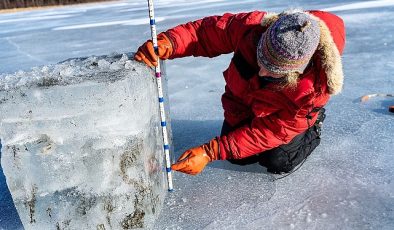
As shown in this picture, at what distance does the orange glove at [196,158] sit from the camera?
1.87m

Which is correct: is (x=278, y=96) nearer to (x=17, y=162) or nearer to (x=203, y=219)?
(x=203, y=219)

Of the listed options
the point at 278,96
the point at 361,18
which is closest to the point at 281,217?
the point at 278,96

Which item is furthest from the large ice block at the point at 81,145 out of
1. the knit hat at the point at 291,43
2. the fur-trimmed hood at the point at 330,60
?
the fur-trimmed hood at the point at 330,60

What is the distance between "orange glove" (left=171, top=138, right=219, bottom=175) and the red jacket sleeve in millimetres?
525

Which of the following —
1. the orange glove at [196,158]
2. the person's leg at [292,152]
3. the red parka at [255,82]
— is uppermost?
the red parka at [255,82]

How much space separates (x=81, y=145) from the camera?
156 centimetres

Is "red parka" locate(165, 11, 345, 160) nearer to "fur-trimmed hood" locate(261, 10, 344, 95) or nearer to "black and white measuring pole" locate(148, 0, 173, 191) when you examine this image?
"fur-trimmed hood" locate(261, 10, 344, 95)

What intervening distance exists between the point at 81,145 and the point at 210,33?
0.95 m

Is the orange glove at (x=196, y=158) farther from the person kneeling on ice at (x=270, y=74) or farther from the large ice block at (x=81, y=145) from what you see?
the large ice block at (x=81, y=145)

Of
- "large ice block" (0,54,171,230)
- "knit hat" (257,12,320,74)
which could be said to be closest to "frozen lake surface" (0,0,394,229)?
"large ice block" (0,54,171,230)

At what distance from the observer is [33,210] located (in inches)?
65.0

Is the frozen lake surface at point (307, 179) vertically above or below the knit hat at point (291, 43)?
below

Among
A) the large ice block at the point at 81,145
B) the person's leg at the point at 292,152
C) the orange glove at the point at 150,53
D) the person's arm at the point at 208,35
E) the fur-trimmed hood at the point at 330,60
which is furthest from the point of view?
the person's leg at the point at 292,152

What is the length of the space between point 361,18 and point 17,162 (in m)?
6.49
